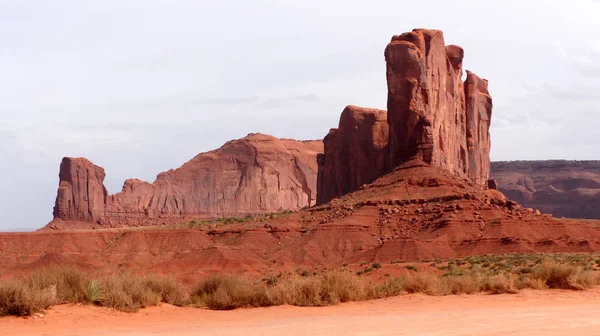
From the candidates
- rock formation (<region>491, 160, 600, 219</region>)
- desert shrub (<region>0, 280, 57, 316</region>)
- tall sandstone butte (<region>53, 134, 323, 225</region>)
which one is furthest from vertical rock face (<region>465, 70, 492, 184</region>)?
desert shrub (<region>0, 280, 57, 316</region>)

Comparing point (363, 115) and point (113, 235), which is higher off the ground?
point (363, 115)

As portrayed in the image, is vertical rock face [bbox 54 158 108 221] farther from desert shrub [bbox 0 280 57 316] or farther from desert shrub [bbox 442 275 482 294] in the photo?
desert shrub [bbox 0 280 57 316]

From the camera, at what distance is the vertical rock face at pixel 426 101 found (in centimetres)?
6291

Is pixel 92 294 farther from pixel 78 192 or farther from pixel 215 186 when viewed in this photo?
pixel 215 186

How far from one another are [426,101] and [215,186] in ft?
229

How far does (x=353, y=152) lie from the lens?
83938 mm

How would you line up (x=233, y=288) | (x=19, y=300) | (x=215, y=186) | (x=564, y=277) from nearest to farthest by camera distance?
1. (x=19, y=300)
2. (x=233, y=288)
3. (x=564, y=277)
4. (x=215, y=186)

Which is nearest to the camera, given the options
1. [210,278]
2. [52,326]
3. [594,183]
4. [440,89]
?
[52,326]

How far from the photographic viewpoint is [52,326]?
17094 millimetres

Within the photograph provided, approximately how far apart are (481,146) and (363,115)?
41.7 feet

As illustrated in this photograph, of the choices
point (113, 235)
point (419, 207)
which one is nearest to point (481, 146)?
point (419, 207)

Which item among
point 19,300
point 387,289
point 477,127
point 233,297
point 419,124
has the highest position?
point 477,127

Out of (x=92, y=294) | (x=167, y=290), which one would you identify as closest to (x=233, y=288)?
(x=167, y=290)

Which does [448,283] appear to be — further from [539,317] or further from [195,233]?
[195,233]
